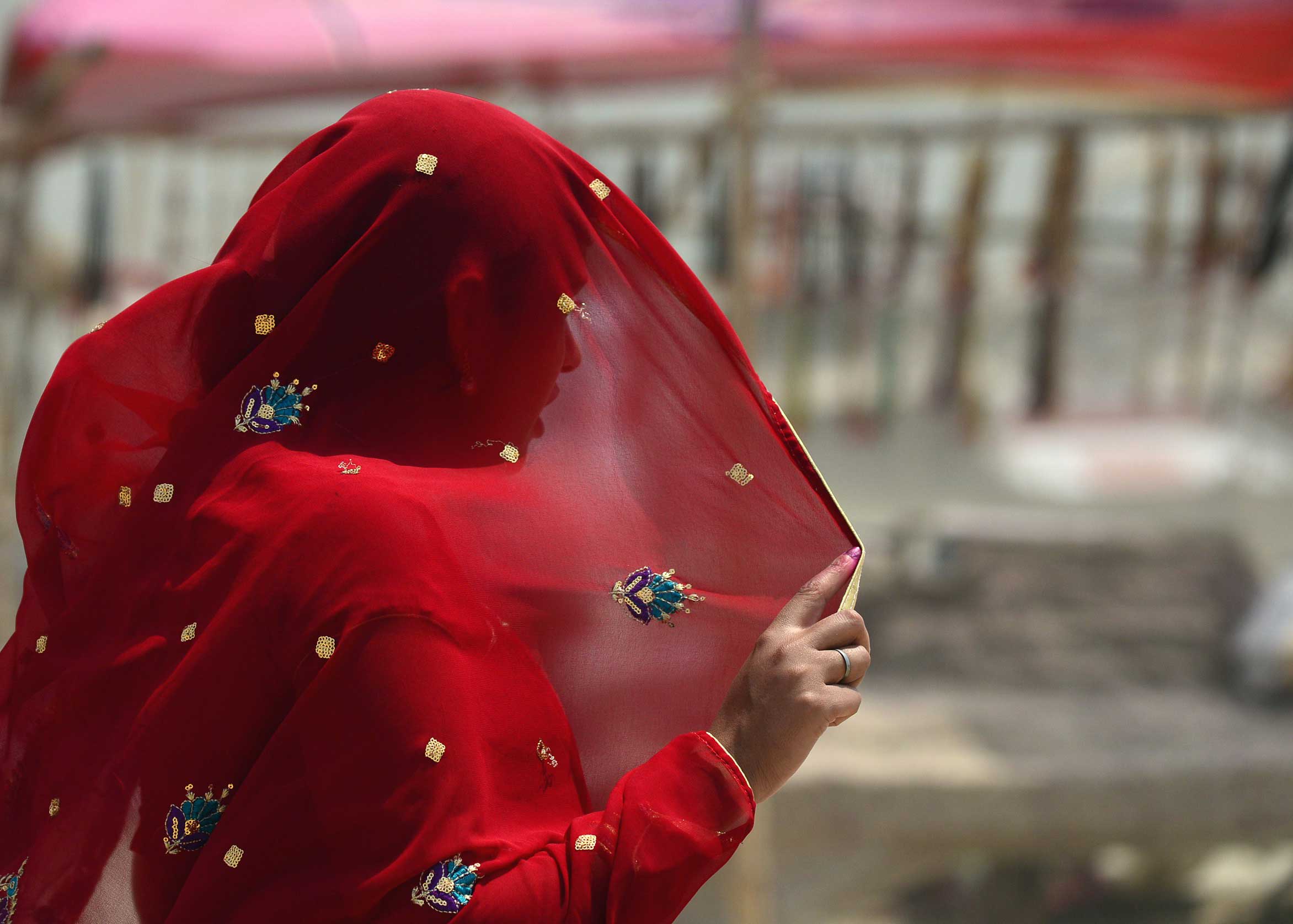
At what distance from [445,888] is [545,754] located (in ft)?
0.36

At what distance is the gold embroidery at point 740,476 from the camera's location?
2.68 feet

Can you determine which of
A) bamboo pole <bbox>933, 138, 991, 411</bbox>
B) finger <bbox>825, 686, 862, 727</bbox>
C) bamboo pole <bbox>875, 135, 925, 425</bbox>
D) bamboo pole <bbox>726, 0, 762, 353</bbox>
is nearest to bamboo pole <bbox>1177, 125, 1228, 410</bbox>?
bamboo pole <bbox>933, 138, 991, 411</bbox>

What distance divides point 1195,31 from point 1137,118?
41cm

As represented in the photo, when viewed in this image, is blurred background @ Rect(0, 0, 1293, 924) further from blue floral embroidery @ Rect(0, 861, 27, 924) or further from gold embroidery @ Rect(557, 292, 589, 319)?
blue floral embroidery @ Rect(0, 861, 27, 924)

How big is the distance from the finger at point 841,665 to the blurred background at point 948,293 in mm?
1198

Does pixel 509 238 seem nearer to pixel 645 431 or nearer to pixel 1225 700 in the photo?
pixel 645 431

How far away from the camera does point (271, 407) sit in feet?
2.49

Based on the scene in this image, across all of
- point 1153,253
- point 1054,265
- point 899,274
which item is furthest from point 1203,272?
point 899,274

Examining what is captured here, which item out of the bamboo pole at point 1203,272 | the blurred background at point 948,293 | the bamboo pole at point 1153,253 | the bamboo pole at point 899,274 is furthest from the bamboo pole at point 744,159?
the bamboo pole at point 1203,272

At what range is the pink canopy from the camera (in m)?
2.39

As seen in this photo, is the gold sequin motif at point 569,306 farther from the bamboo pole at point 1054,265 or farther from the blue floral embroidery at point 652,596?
the bamboo pole at point 1054,265

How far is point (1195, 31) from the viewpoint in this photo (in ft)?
8.12

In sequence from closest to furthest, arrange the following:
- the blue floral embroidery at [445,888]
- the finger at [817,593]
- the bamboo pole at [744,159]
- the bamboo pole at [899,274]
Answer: the blue floral embroidery at [445,888] → the finger at [817,593] → the bamboo pole at [744,159] → the bamboo pole at [899,274]

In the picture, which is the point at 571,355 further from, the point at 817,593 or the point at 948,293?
the point at 948,293
